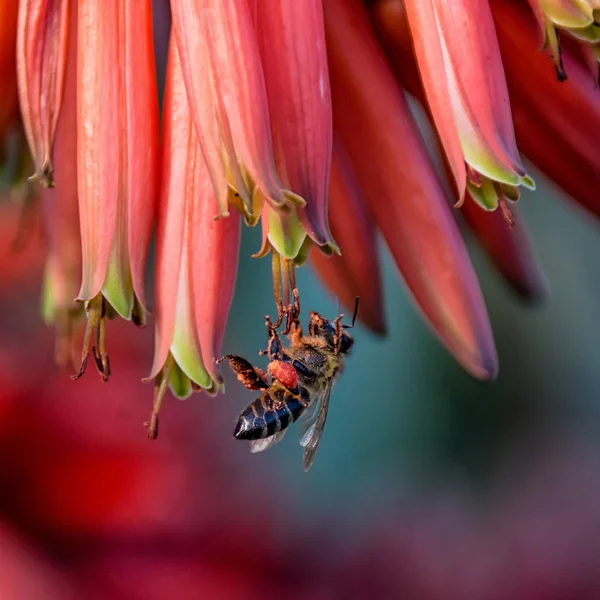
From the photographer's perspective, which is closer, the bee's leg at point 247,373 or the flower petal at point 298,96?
the flower petal at point 298,96

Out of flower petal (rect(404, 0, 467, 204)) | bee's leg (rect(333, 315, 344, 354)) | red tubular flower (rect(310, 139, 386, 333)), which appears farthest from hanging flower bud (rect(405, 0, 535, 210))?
bee's leg (rect(333, 315, 344, 354))

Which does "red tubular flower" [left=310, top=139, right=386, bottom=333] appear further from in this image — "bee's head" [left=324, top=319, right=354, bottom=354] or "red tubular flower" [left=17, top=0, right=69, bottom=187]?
"red tubular flower" [left=17, top=0, right=69, bottom=187]

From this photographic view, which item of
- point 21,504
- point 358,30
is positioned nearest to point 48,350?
point 21,504

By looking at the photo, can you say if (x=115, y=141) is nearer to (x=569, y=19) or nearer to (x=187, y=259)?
(x=187, y=259)

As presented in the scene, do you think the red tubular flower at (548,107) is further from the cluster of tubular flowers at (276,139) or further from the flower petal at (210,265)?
the flower petal at (210,265)

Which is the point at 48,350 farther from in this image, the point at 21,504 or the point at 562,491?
the point at 562,491

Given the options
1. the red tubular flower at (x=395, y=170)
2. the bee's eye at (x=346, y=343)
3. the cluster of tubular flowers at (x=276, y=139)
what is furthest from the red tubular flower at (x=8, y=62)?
the bee's eye at (x=346, y=343)
